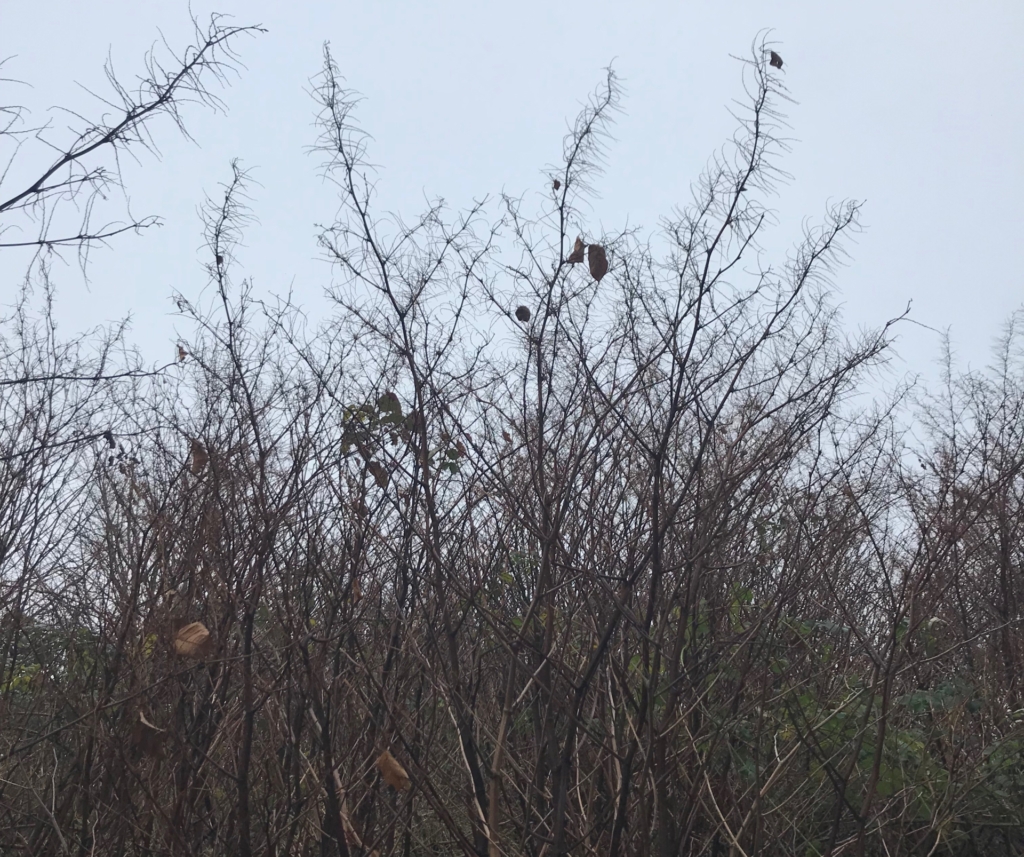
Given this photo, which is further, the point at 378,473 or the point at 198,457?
the point at 198,457


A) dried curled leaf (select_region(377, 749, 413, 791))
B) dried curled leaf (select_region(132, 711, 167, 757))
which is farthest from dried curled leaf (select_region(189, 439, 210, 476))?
dried curled leaf (select_region(377, 749, 413, 791))

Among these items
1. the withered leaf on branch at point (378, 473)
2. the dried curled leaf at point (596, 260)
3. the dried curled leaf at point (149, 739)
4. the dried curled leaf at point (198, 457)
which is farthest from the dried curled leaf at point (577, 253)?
the dried curled leaf at point (149, 739)

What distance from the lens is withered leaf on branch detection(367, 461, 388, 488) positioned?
3.36m

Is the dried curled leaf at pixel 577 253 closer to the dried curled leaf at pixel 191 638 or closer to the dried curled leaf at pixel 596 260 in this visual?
the dried curled leaf at pixel 596 260

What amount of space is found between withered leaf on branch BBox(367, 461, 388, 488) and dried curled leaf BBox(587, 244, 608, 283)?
97cm

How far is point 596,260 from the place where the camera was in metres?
3.02

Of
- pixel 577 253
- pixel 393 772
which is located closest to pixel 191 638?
pixel 393 772

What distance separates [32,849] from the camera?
13.0ft

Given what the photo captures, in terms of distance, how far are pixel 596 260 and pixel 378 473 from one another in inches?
40.9

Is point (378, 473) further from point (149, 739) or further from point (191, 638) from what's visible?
point (149, 739)

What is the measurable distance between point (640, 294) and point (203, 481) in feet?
5.77

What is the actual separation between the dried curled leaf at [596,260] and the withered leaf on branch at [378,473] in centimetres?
97

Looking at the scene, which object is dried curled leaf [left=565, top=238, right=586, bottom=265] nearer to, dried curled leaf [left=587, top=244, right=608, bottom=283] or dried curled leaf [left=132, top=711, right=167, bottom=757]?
dried curled leaf [left=587, top=244, right=608, bottom=283]

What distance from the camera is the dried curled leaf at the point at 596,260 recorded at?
9.91ft
